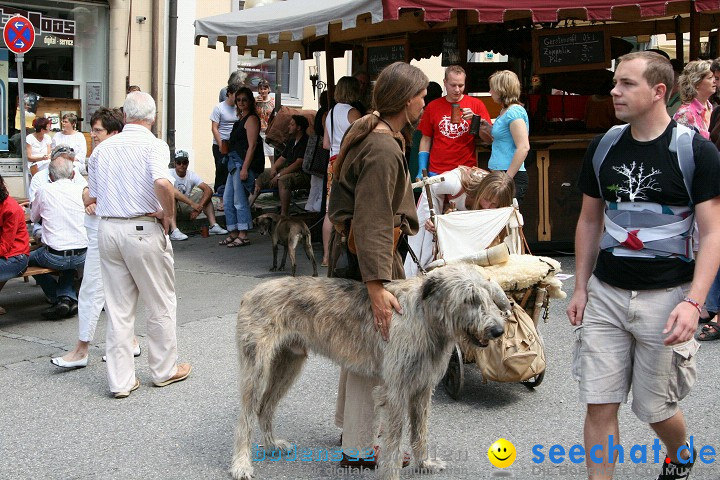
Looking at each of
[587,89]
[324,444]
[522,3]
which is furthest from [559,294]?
[587,89]

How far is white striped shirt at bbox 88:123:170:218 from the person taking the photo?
19.4ft

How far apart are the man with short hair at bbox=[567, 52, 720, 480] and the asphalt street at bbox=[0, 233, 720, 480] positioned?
1013mm

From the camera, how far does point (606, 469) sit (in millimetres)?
3803

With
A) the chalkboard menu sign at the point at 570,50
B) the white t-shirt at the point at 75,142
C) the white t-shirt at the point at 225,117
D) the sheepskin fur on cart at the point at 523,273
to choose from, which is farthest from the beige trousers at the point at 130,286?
the white t-shirt at the point at 225,117

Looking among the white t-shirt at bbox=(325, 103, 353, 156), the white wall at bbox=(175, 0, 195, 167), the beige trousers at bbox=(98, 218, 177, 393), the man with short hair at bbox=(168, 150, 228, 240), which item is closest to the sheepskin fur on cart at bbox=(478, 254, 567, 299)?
the beige trousers at bbox=(98, 218, 177, 393)

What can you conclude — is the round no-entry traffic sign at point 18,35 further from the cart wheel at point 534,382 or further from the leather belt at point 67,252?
the cart wheel at point 534,382

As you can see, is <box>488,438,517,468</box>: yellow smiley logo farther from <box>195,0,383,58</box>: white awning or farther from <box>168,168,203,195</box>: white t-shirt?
<box>168,168,203,195</box>: white t-shirt

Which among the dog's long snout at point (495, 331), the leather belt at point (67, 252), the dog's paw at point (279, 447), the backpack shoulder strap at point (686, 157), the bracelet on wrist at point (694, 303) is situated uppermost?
the backpack shoulder strap at point (686, 157)

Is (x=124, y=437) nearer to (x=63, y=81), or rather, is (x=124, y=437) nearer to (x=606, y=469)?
(x=606, y=469)

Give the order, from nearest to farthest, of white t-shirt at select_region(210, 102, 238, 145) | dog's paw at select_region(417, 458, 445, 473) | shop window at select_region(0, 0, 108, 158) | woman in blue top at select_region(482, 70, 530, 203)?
dog's paw at select_region(417, 458, 445, 473)
woman in blue top at select_region(482, 70, 530, 203)
white t-shirt at select_region(210, 102, 238, 145)
shop window at select_region(0, 0, 108, 158)

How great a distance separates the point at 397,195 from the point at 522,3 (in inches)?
228

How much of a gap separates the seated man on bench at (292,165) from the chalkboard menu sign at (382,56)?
4.47 ft

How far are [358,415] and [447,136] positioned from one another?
4.87 meters

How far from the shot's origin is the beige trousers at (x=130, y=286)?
593 centimetres
